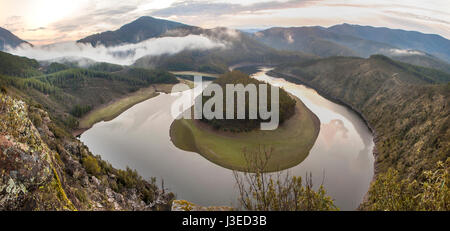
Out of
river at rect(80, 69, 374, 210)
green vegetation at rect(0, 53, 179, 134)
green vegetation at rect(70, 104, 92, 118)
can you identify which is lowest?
river at rect(80, 69, 374, 210)

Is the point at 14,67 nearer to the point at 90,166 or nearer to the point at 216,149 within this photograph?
the point at 216,149

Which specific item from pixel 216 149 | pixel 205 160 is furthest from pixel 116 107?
pixel 205 160

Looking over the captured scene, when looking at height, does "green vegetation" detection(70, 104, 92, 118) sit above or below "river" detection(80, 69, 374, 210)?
above

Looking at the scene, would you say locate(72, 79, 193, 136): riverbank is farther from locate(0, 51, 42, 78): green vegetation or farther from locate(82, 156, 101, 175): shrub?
locate(0, 51, 42, 78): green vegetation

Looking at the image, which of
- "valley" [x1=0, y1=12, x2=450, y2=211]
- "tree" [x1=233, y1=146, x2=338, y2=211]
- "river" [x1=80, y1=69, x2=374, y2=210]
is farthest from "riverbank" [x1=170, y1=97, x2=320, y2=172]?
"tree" [x1=233, y1=146, x2=338, y2=211]

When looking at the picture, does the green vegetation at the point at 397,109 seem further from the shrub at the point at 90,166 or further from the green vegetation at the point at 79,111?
the green vegetation at the point at 79,111
